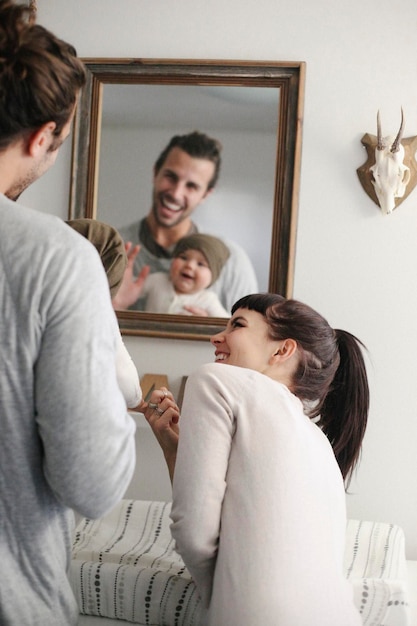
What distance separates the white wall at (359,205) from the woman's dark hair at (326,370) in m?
1.16

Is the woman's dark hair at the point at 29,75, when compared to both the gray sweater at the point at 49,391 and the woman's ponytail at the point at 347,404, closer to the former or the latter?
the gray sweater at the point at 49,391

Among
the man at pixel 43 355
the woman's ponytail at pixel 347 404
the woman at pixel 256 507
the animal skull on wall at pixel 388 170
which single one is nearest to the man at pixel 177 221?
the animal skull on wall at pixel 388 170

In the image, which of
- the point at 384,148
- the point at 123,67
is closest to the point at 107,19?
the point at 123,67

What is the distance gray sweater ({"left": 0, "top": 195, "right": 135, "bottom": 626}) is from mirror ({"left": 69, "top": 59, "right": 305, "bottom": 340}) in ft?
6.73

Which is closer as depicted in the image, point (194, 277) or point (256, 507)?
point (256, 507)

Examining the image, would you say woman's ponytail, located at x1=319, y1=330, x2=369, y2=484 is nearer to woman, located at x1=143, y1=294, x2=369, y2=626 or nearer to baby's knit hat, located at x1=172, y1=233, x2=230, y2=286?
woman, located at x1=143, y1=294, x2=369, y2=626

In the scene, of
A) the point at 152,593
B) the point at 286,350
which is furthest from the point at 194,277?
the point at 152,593

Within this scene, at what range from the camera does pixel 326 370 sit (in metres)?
1.86

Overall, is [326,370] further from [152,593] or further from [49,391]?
[49,391]

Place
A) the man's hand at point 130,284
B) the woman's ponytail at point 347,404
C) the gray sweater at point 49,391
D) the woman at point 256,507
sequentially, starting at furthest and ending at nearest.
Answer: the man's hand at point 130,284, the woman's ponytail at point 347,404, the woman at point 256,507, the gray sweater at point 49,391

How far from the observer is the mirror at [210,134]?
3.11m

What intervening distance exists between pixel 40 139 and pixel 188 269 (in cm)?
207

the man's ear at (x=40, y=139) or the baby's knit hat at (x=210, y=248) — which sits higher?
the man's ear at (x=40, y=139)

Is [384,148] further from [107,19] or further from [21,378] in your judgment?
[21,378]
